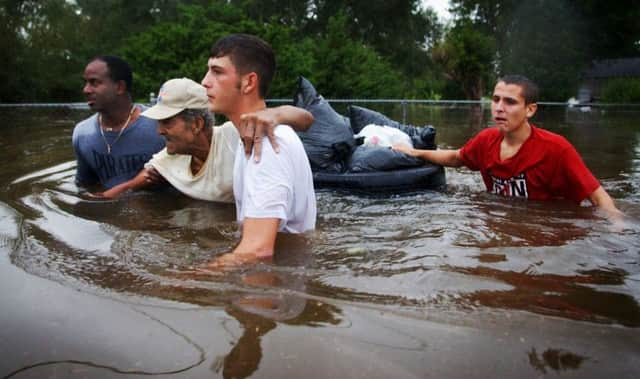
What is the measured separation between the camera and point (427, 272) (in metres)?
2.64

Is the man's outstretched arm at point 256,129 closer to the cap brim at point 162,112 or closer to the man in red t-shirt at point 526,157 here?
the cap brim at point 162,112

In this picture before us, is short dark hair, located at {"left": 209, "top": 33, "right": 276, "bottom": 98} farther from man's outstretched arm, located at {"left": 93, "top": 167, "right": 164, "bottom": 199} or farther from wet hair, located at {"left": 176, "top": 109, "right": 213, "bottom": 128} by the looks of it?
man's outstretched arm, located at {"left": 93, "top": 167, "right": 164, "bottom": 199}

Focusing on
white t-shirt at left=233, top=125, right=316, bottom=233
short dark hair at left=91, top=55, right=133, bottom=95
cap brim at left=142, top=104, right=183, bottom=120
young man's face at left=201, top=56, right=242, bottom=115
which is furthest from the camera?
A: short dark hair at left=91, top=55, right=133, bottom=95

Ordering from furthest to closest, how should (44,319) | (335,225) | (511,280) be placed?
(335,225) < (511,280) < (44,319)

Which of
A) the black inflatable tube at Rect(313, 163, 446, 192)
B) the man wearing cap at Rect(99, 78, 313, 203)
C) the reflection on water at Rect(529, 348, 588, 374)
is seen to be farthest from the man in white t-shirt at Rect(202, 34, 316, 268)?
the black inflatable tube at Rect(313, 163, 446, 192)

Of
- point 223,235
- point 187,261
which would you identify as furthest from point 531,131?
point 187,261

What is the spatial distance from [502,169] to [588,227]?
978mm

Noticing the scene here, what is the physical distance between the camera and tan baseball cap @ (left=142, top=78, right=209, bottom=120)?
3.54 metres

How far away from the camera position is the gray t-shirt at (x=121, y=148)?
4633 mm

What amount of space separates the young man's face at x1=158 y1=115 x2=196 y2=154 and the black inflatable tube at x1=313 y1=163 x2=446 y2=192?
4.57 ft

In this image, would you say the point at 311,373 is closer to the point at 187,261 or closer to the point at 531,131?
the point at 187,261

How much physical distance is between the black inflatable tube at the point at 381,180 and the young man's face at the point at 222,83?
7.19ft

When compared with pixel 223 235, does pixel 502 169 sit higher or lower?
higher

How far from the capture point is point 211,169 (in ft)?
12.4
